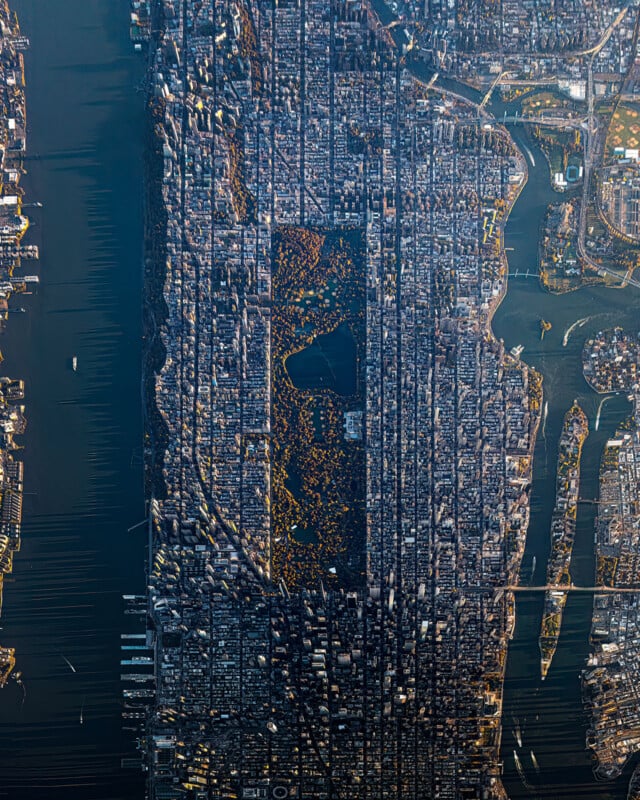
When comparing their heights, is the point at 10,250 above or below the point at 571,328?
above

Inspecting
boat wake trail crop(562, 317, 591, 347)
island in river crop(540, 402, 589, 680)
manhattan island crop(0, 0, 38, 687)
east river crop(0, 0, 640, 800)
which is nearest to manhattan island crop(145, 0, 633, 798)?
east river crop(0, 0, 640, 800)

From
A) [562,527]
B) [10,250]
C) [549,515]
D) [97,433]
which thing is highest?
[10,250]

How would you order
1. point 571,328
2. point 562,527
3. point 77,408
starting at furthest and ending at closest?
point 77,408, point 571,328, point 562,527

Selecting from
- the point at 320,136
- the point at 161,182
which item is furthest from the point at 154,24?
the point at 320,136

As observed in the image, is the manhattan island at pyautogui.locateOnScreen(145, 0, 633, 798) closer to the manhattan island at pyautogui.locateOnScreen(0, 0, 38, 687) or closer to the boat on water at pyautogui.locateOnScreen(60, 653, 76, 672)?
the boat on water at pyautogui.locateOnScreen(60, 653, 76, 672)

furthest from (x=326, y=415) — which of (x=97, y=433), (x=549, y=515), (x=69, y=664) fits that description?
(x=69, y=664)

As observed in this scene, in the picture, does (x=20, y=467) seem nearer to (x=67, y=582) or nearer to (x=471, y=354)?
(x=67, y=582)

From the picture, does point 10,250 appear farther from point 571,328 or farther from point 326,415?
point 571,328
